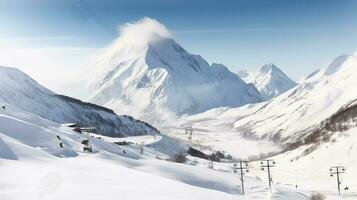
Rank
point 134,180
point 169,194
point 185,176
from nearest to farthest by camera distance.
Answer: point 169,194, point 134,180, point 185,176

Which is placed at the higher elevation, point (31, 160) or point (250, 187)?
point (31, 160)

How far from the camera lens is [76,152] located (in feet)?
373

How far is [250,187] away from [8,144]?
6099 centimetres

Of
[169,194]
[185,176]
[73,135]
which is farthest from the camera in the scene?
[73,135]

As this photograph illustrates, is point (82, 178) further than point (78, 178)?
Yes

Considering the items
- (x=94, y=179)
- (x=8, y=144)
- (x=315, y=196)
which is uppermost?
(x=8, y=144)

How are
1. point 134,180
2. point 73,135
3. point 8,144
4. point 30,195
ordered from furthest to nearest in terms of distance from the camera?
point 73,135, point 8,144, point 134,180, point 30,195

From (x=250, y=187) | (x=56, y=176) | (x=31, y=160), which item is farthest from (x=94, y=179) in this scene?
(x=250, y=187)

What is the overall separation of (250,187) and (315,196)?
15.4 m

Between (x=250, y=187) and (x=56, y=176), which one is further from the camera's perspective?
(x=250, y=187)

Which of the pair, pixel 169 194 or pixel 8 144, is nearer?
pixel 169 194

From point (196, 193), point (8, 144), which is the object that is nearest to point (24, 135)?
point (8, 144)

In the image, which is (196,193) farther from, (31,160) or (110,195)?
(31,160)

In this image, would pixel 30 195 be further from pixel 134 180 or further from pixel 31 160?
pixel 31 160
